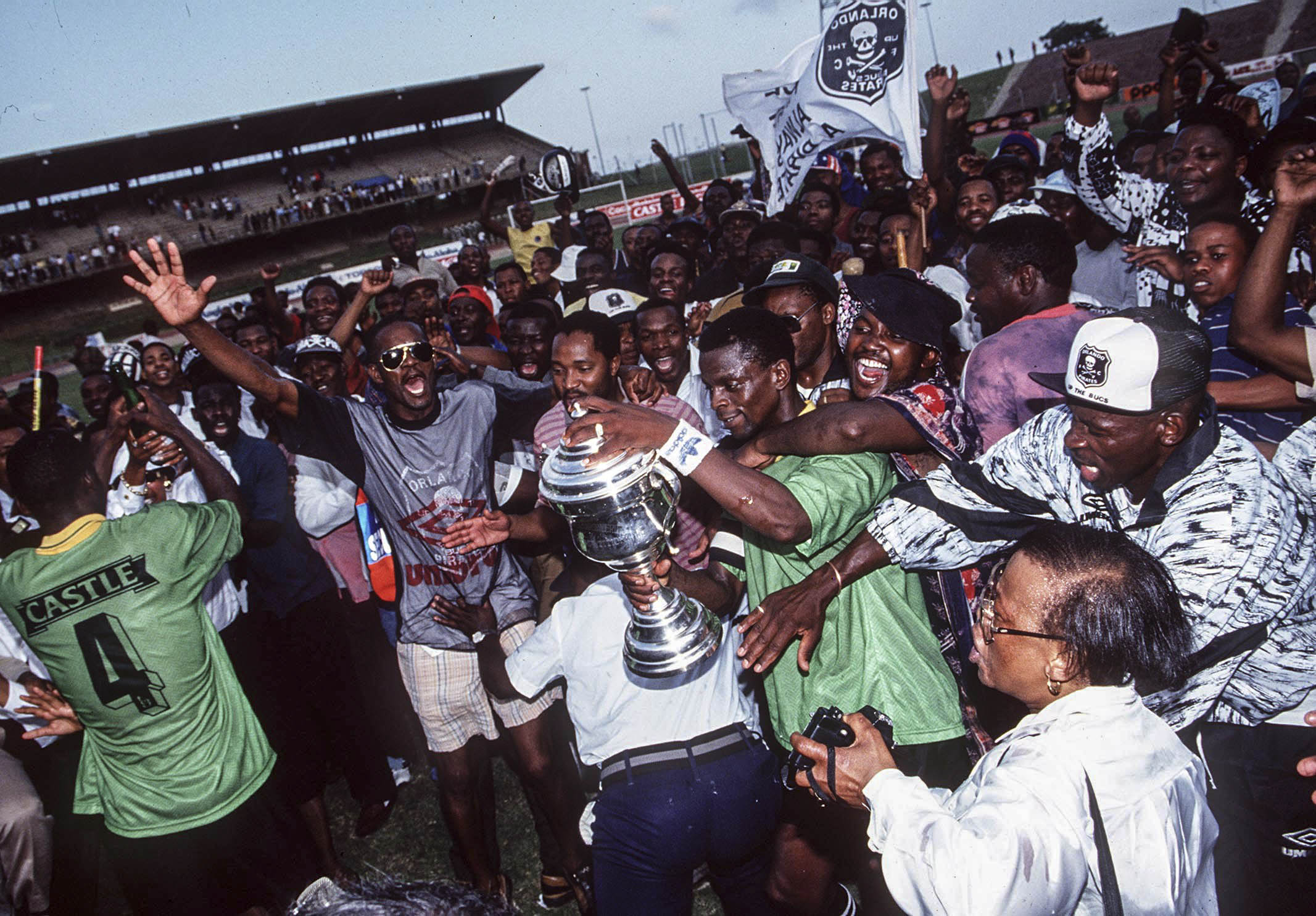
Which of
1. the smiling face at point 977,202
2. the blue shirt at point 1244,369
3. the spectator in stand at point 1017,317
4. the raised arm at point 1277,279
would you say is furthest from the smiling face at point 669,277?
the raised arm at point 1277,279

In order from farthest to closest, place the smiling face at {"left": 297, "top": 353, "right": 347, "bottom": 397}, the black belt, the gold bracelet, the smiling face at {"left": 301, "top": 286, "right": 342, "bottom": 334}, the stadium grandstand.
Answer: the stadium grandstand
the smiling face at {"left": 301, "top": 286, "right": 342, "bottom": 334}
the smiling face at {"left": 297, "top": 353, "right": 347, "bottom": 397}
the black belt
the gold bracelet

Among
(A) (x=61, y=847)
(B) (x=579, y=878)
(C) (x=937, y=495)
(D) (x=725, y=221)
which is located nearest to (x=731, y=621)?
(C) (x=937, y=495)

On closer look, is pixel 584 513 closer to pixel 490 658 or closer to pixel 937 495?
pixel 937 495

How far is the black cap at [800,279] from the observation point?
141 inches

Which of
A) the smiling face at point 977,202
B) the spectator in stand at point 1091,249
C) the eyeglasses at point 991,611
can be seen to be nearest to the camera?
the eyeglasses at point 991,611

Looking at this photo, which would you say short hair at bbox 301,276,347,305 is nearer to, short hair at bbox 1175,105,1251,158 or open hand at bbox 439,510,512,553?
open hand at bbox 439,510,512,553

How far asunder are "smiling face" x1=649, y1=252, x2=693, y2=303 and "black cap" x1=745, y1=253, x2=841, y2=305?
2.47 m

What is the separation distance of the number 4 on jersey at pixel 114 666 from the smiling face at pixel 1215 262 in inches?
172

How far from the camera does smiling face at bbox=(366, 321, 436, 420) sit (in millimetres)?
3525

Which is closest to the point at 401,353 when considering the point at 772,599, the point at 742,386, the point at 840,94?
the point at 742,386

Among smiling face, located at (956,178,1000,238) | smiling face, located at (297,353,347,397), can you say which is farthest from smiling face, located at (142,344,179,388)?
smiling face, located at (956,178,1000,238)

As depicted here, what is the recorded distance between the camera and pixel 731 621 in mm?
3062

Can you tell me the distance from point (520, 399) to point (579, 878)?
232 centimetres

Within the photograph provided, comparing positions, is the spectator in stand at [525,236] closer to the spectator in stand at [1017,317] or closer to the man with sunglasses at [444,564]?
the man with sunglasses at [444,564]
